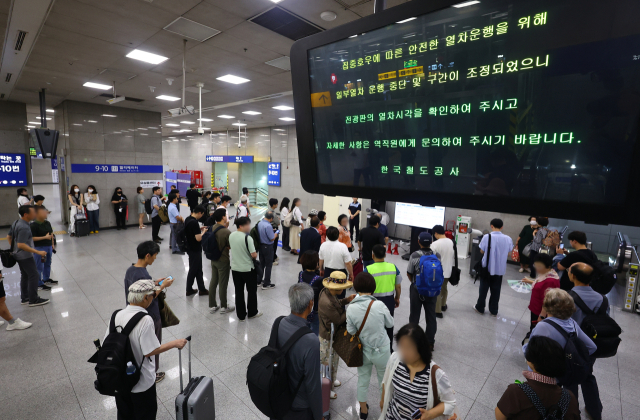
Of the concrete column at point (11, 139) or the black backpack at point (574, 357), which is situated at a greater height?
the concrete column at point (11, 139)

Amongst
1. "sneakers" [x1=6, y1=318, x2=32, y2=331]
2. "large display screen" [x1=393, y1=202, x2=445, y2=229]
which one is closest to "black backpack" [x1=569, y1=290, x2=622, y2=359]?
"large display screen" [x1=393, y1=202, x2=445, y2=229]

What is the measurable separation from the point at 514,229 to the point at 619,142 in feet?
30.5

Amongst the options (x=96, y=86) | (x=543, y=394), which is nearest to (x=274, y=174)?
(x=96, y=86)

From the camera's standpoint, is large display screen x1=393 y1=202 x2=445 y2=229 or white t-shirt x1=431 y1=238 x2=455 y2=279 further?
large display screen x1=393 y1=202 x2=445 y2=229

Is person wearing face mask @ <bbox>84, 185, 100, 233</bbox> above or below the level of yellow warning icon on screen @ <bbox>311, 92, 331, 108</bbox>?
below

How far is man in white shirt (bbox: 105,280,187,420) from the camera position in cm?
244

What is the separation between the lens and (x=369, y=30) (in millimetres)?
1397

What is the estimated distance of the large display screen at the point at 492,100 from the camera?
3.18 feet

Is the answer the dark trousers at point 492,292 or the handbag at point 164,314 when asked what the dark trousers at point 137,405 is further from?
the dark trousers at point 492,292

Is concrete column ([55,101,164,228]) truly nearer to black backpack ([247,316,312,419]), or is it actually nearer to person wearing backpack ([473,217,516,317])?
black backpack ([247,316,312,419])

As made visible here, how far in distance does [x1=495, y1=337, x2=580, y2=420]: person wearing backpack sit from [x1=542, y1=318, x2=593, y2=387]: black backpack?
80 cm

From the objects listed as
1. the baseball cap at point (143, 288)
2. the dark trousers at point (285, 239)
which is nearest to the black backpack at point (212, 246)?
the baseball cap at point (143, 288)

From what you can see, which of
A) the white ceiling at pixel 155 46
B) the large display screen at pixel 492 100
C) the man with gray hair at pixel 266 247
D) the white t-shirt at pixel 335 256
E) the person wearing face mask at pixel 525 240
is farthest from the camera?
the person wearing face mask at pixel 525 240

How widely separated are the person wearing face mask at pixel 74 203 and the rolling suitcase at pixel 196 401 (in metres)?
10.4
